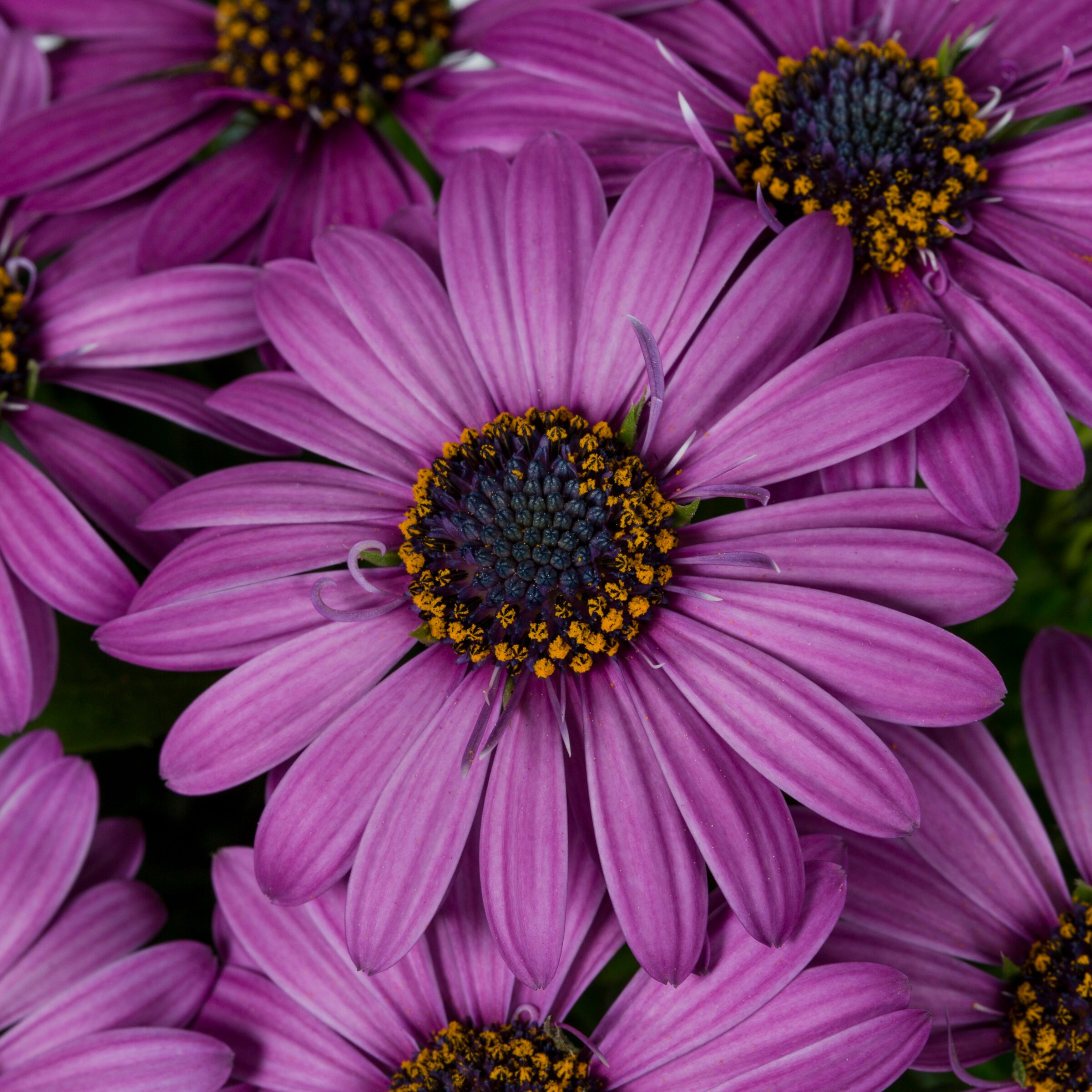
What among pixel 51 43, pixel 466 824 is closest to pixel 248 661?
pixel 466 824

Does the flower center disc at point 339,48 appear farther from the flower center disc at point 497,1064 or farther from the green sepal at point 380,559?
the flower center disc at point 497,1064

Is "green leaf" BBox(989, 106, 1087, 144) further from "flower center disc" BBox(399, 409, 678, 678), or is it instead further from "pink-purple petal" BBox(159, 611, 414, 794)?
"pink-purple petal" BBox(159, 611, 414, 794)

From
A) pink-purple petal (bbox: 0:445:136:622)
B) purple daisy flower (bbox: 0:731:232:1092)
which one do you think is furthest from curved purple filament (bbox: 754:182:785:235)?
purple daisy flower (bbox: 0:731:232:1092)

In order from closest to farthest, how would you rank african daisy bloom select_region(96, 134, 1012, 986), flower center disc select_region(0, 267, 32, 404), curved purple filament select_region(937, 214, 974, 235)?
african daisy bloom select_region(96, 134, 1012, 986) → curved purple filament select_region(937, 214, 974, 235) → flower center disc select_region(0, 267, 32, 404)

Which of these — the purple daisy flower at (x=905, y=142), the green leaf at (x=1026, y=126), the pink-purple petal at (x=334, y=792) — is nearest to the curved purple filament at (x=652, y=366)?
the purple daisy flower at (x=905, y=142)

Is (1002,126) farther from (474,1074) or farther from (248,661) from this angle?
(474,1074)

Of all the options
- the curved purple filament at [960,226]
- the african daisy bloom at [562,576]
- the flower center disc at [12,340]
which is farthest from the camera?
the flower center disc at [12,340]

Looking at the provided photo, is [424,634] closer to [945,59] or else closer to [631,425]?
[631,425]
